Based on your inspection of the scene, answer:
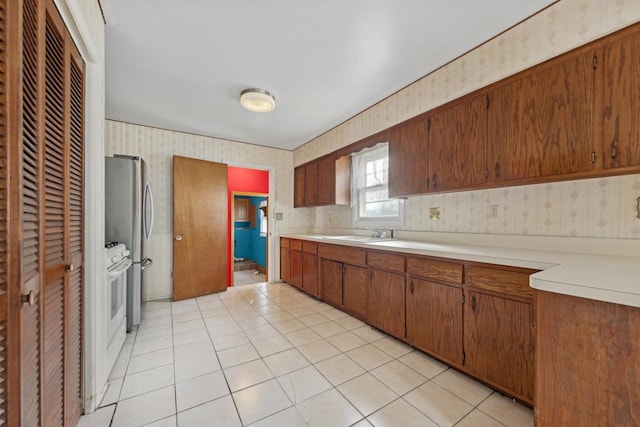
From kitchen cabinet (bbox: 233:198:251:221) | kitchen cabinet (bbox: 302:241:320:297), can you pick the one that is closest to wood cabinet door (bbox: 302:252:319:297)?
kitchen cabinet (bbox: 302:241:320:297)

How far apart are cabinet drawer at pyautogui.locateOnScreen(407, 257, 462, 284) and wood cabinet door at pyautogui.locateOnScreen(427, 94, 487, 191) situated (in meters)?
0.66

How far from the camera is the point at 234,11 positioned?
1.63m

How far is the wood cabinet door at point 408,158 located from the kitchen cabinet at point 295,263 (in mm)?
1882

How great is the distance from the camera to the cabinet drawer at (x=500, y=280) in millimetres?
1455

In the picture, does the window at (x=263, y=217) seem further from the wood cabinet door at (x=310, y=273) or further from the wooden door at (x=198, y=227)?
the wood cabinet door at (x=310, y=273)

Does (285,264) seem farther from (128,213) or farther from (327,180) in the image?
(128,213)

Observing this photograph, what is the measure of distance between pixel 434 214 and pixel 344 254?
108cm

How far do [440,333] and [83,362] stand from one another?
7.78ft

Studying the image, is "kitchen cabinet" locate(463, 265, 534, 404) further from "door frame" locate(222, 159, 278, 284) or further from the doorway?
the doorway

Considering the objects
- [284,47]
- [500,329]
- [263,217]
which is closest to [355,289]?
[500,329]

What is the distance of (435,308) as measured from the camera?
193cm

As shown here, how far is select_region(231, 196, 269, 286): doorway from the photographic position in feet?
18.6

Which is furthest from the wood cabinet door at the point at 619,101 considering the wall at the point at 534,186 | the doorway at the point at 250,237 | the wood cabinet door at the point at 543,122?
the doorway at the point at 250,237

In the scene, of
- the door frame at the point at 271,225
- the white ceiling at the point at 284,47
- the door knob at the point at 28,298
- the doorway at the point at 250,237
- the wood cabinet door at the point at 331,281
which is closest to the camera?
the door knob at the point at 28,298
